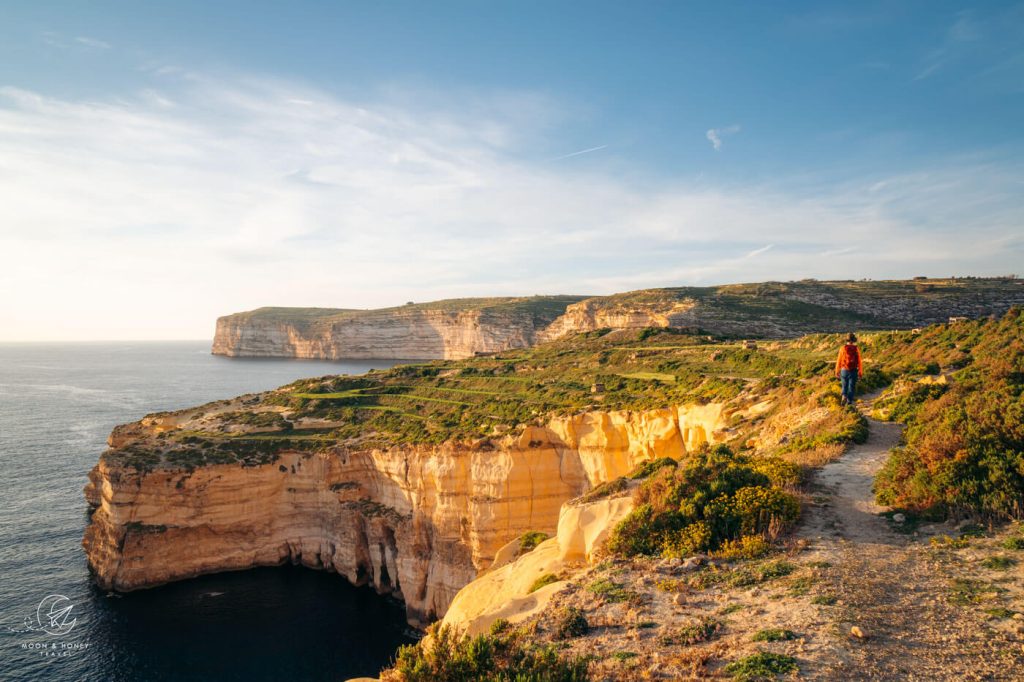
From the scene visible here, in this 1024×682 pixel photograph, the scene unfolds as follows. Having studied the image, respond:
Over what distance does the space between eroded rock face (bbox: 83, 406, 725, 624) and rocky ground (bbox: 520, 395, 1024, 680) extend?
1565 centimetres

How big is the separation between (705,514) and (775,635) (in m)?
3.64

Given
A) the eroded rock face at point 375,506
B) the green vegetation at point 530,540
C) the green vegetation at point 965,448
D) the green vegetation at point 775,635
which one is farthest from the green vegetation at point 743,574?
the eroded rock face at point 375,506

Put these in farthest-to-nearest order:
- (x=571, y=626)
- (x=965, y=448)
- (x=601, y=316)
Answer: (x=601, y=316) < (x=965, y=448) < (x=571, y=626)

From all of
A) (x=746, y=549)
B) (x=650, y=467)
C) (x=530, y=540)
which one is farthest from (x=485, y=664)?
(x=530, y=540)

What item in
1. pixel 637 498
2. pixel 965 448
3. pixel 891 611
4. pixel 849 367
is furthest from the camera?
pixel 849 367

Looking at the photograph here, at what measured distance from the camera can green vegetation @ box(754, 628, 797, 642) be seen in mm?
7086

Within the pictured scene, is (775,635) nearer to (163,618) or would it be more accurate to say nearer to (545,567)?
(545,567)

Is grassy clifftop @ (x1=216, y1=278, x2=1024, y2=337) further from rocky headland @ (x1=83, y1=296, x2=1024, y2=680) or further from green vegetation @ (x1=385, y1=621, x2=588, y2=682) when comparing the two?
green vegetation @ (x1=385, y1=621, x2=588, y2=682)

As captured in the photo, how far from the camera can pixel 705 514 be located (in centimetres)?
1073

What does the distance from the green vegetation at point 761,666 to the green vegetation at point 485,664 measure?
1887 millimetres

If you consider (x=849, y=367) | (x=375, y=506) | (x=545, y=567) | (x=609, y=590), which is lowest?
(x=375, y=506)

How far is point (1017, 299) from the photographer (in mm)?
51750

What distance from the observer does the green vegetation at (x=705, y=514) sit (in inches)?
403

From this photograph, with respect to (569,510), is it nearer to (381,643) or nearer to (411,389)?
(381,643)
